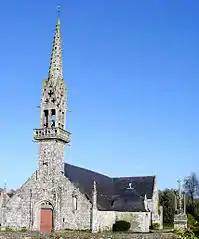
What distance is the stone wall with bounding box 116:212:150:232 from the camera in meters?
39.1

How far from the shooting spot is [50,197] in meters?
38.1

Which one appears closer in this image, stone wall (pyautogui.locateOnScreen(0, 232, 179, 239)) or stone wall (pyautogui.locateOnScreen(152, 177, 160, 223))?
stone wall (pyautogui.locateOnScreen(0, 232, 179, 239))

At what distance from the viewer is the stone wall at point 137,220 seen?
128 feet

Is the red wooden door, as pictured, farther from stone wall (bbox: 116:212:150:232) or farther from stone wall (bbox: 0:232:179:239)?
stone wall (bbox: 0:232:179:239)

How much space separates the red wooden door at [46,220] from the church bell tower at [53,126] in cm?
329

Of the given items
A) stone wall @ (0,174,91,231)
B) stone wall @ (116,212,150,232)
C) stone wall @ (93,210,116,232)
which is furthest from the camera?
stone wall @ (116,212,150,232)

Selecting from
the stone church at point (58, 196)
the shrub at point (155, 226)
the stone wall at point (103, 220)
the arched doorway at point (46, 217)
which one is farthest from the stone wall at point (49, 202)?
the shrub at point (155, 226)

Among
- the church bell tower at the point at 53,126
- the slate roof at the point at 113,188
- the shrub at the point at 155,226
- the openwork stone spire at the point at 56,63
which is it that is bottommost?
the shrub at the point at 155,226

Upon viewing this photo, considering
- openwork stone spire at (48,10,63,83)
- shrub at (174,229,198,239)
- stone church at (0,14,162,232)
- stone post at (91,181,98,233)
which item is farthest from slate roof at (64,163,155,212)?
shrub at (174,229,198,239)

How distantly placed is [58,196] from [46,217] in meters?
2.57

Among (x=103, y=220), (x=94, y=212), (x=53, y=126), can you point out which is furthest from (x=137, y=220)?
(x=53, y=126)

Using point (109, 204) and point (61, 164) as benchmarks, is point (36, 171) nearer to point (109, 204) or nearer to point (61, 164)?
point (61, 164)

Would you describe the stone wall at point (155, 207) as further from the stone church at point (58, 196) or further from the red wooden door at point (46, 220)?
the red wooden door at point (46, 220)

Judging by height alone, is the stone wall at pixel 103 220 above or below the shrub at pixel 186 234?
below
